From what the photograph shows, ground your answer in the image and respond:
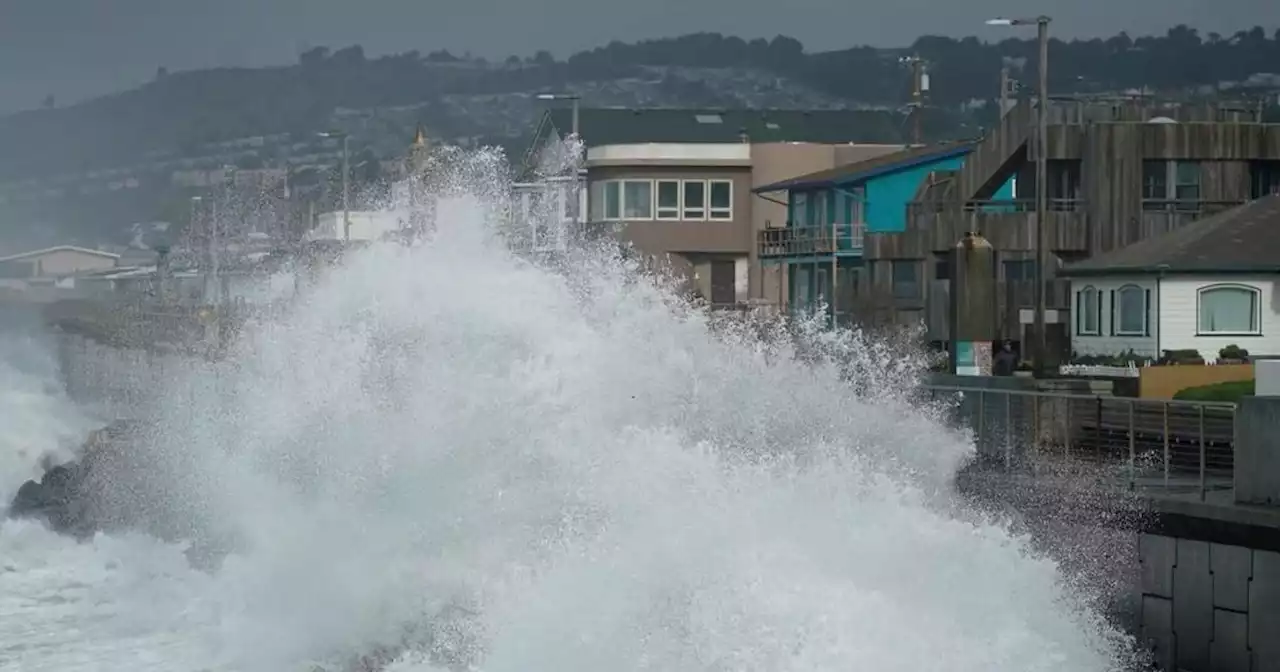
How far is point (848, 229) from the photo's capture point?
55.2 metres

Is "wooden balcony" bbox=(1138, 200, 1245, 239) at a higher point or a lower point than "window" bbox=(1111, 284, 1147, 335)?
higher

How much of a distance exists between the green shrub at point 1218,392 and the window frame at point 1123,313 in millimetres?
10541

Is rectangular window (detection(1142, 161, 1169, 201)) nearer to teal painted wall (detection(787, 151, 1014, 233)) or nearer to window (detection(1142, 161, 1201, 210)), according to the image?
window (detection(1142, 161, 1201, 210))

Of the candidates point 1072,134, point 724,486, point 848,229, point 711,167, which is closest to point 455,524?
point 724,486

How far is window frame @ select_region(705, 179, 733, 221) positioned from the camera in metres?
64.4

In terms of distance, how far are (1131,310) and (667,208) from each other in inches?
1158

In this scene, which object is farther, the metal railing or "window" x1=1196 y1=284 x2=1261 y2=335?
"window" x1=1196 y1=284 x2=1261 y2=335

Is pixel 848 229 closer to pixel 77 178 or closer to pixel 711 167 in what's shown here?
pixel 711 167

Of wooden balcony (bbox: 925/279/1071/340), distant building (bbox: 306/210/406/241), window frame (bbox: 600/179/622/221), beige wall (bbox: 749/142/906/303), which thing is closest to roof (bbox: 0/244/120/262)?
distant building (bbox: 306/210/406/241)

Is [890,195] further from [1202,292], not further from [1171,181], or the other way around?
[1202,292]

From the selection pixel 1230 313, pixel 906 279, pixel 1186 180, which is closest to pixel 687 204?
pixel 906 279

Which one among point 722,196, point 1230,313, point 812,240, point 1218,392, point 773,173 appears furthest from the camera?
point 773,173

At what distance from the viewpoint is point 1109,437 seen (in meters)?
20.4

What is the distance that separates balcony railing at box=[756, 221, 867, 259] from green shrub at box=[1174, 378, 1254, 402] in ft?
93.8
